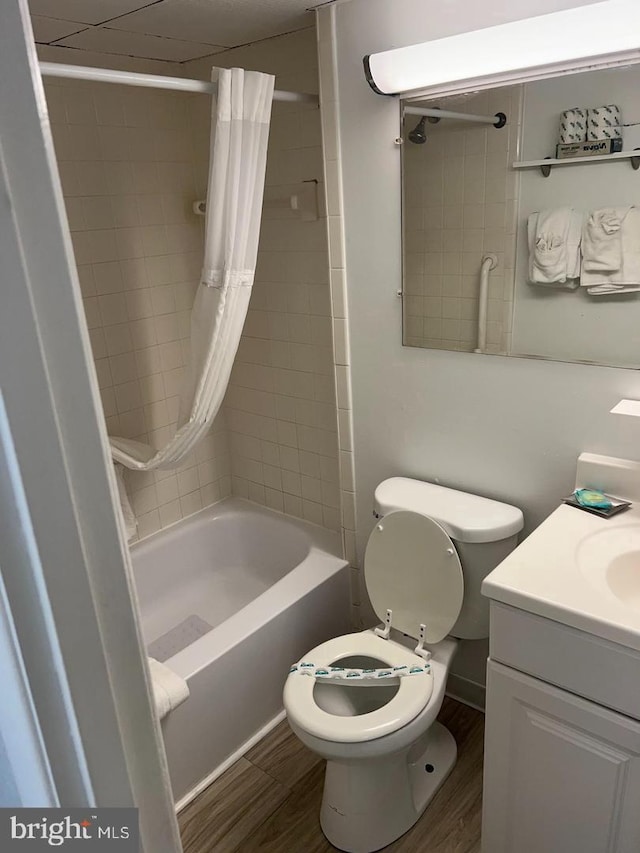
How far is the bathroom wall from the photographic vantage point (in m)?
2.14

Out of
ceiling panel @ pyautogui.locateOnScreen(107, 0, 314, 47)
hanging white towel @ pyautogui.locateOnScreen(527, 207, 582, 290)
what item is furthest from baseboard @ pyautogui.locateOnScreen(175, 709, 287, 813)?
ceiling panel @ pyautogui.locateOnScreen(107, 0, 314, 47)

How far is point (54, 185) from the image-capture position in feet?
1.38

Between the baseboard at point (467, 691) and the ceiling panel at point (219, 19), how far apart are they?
2073 mm

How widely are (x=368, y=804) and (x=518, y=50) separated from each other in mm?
1894

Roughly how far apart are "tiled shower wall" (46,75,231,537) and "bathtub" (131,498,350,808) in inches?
7.1

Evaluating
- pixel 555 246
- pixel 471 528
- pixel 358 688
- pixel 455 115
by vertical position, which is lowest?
pixel 358 688

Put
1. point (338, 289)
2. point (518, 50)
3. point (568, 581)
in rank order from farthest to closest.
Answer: point (338, 289)
point (518, 50)
point (568, 581)

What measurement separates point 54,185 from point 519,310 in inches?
57.5

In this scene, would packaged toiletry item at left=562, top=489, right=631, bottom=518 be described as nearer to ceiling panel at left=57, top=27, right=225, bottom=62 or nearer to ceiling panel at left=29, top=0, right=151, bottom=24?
ceiling panel at left=29, top=0, right=151, bottom=24

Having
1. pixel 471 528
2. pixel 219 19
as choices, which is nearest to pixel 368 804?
pixel 471 528

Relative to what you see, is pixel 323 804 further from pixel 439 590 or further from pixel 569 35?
pixel 569 35

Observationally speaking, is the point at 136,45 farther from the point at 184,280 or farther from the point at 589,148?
the point at 589,148

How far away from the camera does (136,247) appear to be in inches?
93.7

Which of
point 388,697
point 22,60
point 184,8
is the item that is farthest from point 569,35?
point 388,697
